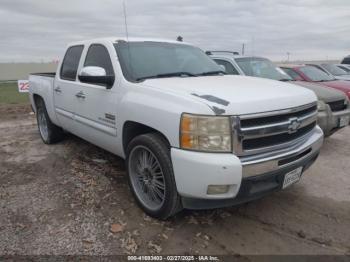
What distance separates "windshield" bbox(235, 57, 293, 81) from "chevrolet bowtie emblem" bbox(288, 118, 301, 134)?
4.12 meters

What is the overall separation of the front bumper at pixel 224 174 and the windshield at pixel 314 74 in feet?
18.7

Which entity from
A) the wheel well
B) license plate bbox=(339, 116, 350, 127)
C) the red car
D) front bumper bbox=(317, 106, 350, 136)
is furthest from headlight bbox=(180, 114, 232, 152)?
the red car

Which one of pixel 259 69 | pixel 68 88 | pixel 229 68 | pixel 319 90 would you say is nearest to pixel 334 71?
pixel 259 69

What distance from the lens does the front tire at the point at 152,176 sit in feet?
10.5

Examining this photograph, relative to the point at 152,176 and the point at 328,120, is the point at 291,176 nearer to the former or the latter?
the point at 152,176

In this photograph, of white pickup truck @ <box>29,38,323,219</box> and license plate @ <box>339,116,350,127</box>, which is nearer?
white pickup truck @ <box>29,38,323,219</box>

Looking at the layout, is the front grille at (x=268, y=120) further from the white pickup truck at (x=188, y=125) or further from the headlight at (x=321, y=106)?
the headlight at (x=321, y=106)

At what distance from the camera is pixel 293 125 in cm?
330

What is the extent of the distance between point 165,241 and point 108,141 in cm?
160

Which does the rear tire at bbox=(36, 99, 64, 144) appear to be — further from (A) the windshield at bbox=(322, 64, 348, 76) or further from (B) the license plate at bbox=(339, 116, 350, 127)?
(A) the windshield at bbox=(322, 64, 348, 76)

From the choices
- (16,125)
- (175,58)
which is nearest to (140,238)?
(175,58)

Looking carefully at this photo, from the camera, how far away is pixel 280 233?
3.37 meters

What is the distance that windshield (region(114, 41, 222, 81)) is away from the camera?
4.04 metres

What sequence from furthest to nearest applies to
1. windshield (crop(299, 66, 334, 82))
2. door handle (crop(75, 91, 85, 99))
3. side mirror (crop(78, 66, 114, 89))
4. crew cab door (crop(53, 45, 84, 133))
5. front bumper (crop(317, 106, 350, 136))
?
windshield (crop(299, 66, 334, 82)) → front bumper (crop(317, 106, 350, 136)) → crew cab door (crop(53, 45, 84, 133)) → door handle (crop(75, 91, 85, 99)) → side mirror (crop(78, 66, 114, 89))
